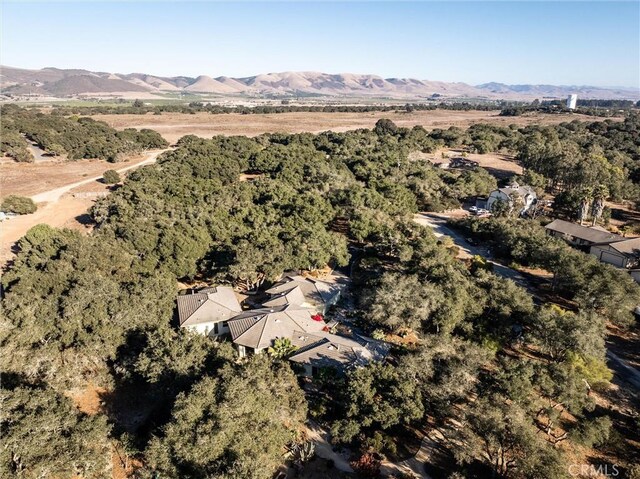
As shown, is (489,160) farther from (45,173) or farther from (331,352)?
(45,173)

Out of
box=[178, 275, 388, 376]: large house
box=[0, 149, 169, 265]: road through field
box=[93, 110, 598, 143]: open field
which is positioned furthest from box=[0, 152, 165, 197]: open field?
box=[178, 275, 388, 376]: large house

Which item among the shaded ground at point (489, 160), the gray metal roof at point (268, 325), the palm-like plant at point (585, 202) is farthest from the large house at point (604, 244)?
the shaded ground at point (489, 160)

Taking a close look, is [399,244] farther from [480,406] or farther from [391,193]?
[480,406]

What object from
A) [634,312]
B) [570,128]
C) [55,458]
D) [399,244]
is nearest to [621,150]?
[570,128]

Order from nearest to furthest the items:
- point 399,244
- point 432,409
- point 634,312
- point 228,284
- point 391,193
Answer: point 432,409, point 634,312, point 228,284, point 399,244, point 391,193

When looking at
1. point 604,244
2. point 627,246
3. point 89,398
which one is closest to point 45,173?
point 89,398

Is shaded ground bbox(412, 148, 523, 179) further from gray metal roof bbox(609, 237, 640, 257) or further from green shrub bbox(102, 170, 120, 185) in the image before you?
green shrub bbox(102, 170, 120, 185)

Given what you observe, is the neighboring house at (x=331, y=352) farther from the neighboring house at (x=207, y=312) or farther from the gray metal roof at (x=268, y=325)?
the neighboring house at (x=207, y=312)
